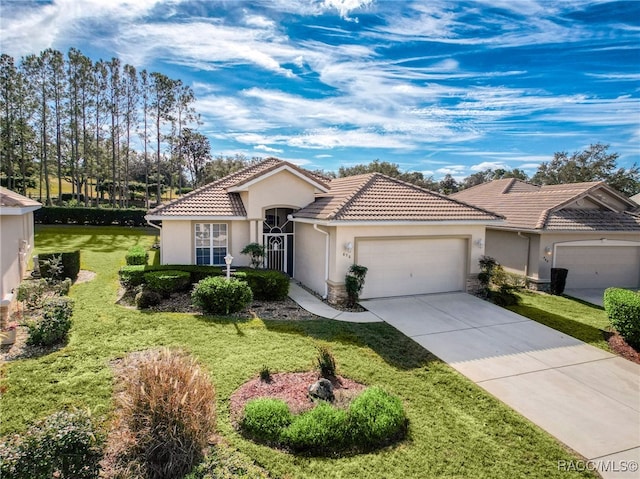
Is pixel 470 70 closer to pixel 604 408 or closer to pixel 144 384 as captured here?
pixel 604 408

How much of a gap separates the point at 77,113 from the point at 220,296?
115ft

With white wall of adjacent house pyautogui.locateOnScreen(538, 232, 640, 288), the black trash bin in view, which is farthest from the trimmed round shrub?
white wall of adjacent house pyautogui.locateOnScreen(538, 232, 640, 288)

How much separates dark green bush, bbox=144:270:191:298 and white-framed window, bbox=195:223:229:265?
2255 mm

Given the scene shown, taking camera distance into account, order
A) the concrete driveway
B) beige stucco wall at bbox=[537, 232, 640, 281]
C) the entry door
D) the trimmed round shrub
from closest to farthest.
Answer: the concrete driveway < the trimmed round shrub < the entry door < beige stucco wall at bbox=[537, 232, 640, 281]

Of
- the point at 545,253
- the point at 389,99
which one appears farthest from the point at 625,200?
the point at 389,99

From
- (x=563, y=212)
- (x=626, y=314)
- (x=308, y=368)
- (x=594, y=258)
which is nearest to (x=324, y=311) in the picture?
(x=308, y=368)

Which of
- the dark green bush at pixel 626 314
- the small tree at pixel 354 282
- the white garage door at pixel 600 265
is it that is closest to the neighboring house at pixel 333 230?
the small tree at pixel 354 282

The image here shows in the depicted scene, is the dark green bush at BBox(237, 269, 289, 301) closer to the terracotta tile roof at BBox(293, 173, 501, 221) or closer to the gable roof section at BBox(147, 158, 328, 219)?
the terracotta tile roof at BBox(293, 173, 501, 221)

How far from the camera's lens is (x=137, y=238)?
99.0 feet

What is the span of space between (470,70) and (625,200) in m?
11.7

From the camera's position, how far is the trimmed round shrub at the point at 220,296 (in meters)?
12.0

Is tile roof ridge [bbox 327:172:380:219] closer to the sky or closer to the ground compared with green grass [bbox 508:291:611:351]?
closer to the sky

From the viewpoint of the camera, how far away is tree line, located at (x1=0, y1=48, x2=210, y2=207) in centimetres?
3394

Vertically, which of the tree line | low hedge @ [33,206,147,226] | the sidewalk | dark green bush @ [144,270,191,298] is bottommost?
the sidewalk
